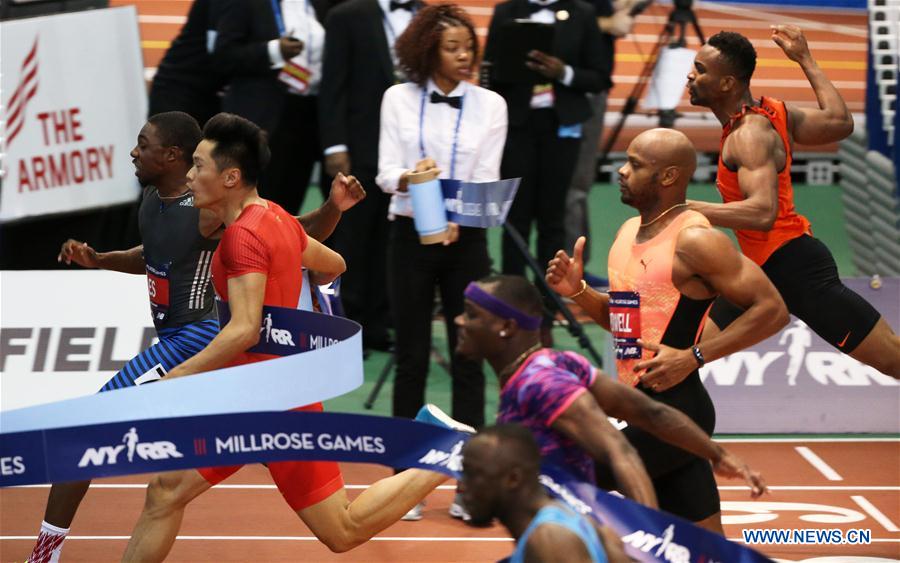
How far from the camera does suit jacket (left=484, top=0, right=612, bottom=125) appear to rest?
393 inches

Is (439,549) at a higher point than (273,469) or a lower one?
lower

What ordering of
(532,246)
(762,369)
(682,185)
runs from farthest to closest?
(532,246) → (762,369) → (682,185)

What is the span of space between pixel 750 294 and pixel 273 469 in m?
1.87

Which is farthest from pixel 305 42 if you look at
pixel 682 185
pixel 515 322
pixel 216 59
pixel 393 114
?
pixel 515 322

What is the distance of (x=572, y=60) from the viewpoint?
10.1m

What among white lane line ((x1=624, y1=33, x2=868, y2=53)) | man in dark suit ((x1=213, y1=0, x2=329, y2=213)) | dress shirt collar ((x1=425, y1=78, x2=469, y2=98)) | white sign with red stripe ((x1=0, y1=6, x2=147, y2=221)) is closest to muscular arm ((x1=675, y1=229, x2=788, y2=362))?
dress shirt collar ((x1=425, y1=78, x2=469, y2=98))

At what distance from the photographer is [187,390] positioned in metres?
5.16

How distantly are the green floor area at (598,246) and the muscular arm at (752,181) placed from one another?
3.14m

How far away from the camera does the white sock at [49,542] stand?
6035 mm

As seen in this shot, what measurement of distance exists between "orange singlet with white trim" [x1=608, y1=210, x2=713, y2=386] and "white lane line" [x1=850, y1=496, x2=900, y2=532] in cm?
264

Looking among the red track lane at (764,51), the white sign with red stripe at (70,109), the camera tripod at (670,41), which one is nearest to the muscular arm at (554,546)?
the white sign with red stripe at (70,109)

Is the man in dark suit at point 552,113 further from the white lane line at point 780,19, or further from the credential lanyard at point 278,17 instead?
the white lane line at point 780,19

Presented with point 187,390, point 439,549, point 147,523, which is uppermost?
point 187,390

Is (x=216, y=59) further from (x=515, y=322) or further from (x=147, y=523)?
(x=515, y=322)
